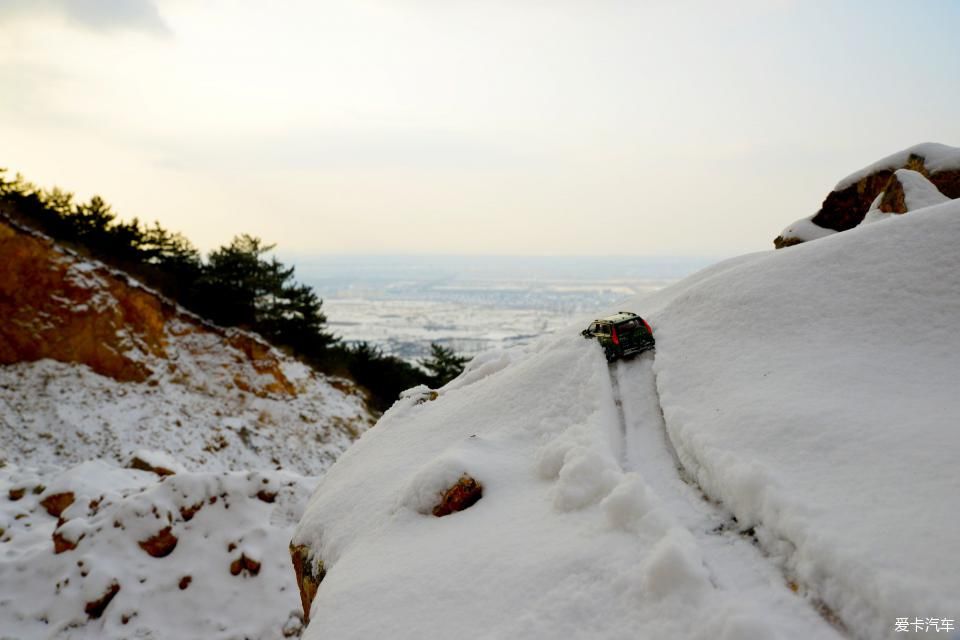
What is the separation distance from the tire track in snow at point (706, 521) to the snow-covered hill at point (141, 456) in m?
7.38

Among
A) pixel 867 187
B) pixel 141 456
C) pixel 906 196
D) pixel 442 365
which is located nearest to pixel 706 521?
pixel 906 196

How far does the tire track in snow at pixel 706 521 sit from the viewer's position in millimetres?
3744

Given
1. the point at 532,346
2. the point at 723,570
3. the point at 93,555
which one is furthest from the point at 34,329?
the point at 723,570

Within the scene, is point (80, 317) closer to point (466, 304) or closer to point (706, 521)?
point (706, 521)

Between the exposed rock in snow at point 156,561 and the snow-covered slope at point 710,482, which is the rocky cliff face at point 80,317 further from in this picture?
the snow-covered slope at point 710,482

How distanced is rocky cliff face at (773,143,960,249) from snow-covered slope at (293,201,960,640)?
26.0 ft

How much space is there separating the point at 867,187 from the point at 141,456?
24678mm

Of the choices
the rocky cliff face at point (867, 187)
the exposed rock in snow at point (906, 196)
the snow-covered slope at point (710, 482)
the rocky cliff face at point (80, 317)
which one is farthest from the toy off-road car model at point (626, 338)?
the rocky cliff face at point (80, 317)

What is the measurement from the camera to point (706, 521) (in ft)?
16.4

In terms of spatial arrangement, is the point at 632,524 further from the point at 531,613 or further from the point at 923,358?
the point at 923,358

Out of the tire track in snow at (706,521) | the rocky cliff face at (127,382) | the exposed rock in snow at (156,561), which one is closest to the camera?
the tire track in snow at (706,521)

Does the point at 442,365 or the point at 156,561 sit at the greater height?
the point at 442,365

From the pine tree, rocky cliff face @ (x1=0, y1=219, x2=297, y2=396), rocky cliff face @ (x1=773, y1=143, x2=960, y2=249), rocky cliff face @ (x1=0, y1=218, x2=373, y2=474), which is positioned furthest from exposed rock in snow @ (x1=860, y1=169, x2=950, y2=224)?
rocky cliff face @ (x1=0, y1=219, x2=297, y2=396)

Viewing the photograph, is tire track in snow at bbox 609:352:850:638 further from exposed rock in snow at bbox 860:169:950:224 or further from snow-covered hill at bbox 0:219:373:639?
exposed rock in snow at bbox 860:169:950:224
